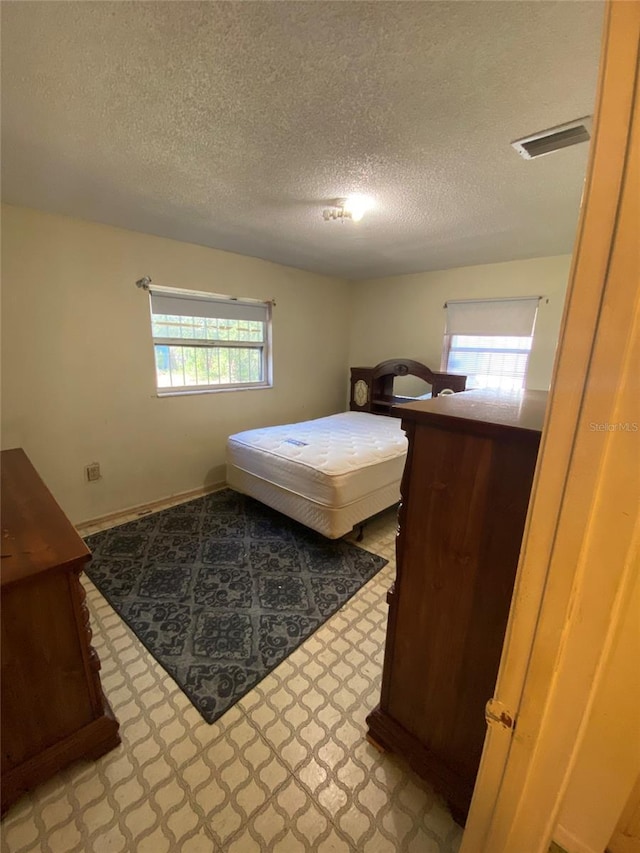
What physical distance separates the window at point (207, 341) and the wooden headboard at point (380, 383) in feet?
3.48

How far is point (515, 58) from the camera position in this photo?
967 millimetres

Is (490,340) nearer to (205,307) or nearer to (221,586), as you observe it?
(205,307)

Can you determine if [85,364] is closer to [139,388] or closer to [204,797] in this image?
[139,388]

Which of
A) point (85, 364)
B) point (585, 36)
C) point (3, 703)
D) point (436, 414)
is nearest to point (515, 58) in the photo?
point (585, 36)

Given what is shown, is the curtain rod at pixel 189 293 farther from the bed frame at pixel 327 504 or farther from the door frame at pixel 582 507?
the door frame at pixel 582 507

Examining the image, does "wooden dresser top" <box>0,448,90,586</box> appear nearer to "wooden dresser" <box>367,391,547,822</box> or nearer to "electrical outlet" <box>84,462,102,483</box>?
"wooden dresser" <box>367,391,547,822</box>

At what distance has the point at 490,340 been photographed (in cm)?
339

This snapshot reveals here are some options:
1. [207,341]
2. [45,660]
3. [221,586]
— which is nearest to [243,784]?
[45,660]

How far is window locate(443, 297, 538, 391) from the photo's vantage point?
3170mm

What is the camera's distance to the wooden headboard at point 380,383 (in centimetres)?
367

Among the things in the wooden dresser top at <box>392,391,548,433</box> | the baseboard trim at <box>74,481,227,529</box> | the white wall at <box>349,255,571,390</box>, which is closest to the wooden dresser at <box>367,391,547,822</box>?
the wooden dresser top at <box>392,391,548,433</box>

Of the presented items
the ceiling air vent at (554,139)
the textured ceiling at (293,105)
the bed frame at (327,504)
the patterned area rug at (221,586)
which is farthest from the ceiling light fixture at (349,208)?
the patterned area rug at (221,586)

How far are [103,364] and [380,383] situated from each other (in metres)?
2.70

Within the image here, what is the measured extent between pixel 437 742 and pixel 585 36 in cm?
207
